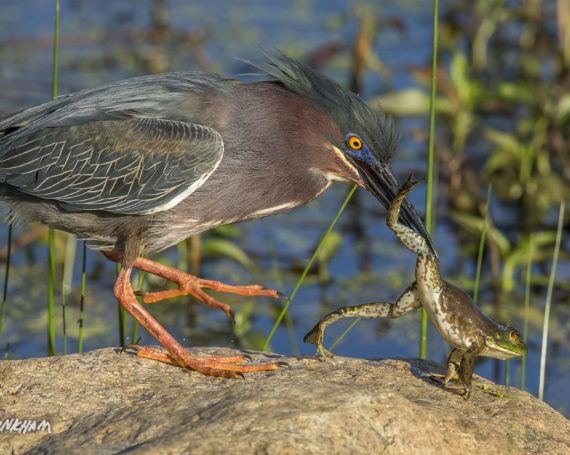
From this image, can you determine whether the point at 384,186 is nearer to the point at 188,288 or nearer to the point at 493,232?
the point at 188,288

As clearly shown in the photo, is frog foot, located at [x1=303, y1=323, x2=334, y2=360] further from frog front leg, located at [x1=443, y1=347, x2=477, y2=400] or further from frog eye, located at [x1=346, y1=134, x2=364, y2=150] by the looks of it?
frog eye, located at [x1=346, y1=134, x2=364, y2=150]

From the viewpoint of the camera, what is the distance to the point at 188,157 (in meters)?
4.75

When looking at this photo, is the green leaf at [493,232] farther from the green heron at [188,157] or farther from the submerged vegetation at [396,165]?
the green heron at [188,157]

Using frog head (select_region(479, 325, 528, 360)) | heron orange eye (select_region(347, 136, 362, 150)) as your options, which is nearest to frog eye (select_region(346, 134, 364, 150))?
heron orange eye (select_region(347, 136, 362, 150))

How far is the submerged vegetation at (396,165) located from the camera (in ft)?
23.3

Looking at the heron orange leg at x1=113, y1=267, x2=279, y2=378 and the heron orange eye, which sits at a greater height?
the heron orange eye

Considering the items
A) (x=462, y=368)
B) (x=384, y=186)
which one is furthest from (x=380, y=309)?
(x=384, y=186)

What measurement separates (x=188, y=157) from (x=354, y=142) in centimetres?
87

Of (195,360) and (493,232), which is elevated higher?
(493,232)

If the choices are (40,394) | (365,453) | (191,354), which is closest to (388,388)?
(365,453)

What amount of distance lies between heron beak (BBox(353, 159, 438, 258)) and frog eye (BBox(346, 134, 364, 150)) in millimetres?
79

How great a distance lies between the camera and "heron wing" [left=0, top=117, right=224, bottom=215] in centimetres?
477

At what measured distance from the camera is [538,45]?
10.2m

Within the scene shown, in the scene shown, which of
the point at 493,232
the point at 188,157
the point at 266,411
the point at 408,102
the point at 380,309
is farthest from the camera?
the point at 408,102
